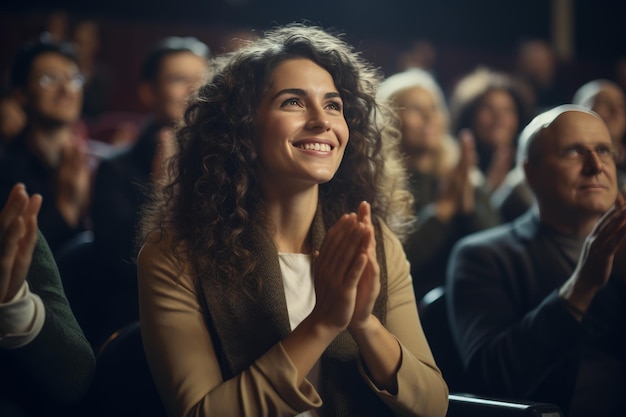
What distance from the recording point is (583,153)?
192 cm

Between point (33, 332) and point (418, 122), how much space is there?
222cm

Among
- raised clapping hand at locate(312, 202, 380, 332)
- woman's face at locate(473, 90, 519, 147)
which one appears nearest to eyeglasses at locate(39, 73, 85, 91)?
woman's face at locate(473, 90, 519, 147)

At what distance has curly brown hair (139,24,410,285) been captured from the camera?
150cm

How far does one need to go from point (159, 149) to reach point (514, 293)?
54.5 inches

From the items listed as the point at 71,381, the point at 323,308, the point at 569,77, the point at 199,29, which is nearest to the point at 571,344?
the point at 323,308

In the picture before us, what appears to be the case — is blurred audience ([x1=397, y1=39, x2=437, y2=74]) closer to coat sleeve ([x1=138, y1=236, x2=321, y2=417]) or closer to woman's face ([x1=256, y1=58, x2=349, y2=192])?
woman's face ([x1=256, y1=58, x2=349, y2=192])

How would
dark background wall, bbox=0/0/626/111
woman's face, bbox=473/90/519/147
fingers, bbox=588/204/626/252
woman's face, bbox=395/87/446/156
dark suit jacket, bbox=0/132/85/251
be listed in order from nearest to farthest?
fingers, bbox=588/204/626/252
dark suit jacket, bbox=0/132/85/251
woman's face, bbox=395/87/446/156
woman's face, bbox=473/90/519/147
dark background wall, bbox=0/0/626/111

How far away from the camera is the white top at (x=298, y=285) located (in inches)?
60.7

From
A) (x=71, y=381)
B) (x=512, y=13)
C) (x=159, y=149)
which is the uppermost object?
(x=512, y=13)

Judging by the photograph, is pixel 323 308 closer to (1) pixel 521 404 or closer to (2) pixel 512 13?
(1) pixel 521 404

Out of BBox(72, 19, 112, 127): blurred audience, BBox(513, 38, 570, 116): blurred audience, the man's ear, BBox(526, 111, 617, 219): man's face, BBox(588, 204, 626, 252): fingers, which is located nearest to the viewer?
BBox(588, 204, 626, 252): fingers

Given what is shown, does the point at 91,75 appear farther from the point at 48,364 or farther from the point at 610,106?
the point at 48,364

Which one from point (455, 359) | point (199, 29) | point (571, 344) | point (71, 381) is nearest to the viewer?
point (71, 381)

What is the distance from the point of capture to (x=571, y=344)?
171 cm
